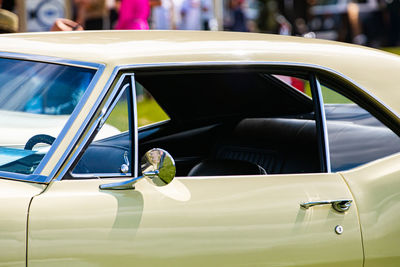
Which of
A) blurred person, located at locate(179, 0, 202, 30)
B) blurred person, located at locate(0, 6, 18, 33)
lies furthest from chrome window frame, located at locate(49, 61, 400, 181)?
blurred person, located at locate(179, 0, 202, 30)

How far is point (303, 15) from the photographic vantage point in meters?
16.2

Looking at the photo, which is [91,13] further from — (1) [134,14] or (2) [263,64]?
(2) [263,64]

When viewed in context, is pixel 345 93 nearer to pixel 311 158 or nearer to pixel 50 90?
pixel 311 158

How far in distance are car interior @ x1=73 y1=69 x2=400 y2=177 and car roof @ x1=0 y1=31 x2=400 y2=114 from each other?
0.07 m

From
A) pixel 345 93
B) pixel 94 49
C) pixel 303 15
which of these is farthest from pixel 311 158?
pixel 303 15

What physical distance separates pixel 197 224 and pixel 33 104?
2.80ft

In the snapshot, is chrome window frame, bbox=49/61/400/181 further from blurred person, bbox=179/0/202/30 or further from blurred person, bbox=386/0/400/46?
blurred person, bbox=386/0/400/46

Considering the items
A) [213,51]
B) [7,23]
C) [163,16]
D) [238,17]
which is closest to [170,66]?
[213,51]

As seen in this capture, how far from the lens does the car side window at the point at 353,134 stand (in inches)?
111

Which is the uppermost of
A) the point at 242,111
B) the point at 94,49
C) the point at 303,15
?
the point at 94,49

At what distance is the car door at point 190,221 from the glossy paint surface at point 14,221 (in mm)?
28

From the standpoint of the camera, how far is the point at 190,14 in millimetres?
11570

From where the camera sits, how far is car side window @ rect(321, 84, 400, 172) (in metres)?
2.81

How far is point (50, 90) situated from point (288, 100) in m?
1.41
